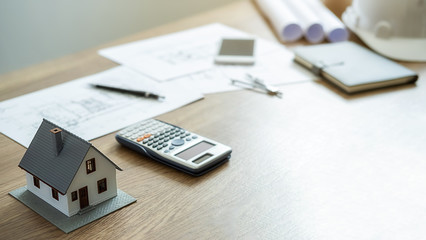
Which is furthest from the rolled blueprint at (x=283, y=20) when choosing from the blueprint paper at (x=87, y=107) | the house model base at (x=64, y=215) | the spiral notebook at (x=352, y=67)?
the house model base at (x=64, y=215)

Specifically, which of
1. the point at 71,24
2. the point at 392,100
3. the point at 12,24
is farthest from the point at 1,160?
the point at 71,24

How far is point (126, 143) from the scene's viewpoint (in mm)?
868

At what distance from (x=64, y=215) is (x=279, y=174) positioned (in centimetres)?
33

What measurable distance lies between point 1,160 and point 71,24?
1.16 metres

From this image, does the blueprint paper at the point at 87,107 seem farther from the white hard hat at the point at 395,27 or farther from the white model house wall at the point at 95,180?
the white hard hat at the point at 395,27

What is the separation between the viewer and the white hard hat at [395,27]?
1.28 metres

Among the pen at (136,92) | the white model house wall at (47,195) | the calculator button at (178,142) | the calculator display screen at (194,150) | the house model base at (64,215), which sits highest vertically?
the pen at (136,92)

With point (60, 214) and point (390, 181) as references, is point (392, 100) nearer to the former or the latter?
point (390, 181)

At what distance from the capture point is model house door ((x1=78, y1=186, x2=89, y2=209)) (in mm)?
705

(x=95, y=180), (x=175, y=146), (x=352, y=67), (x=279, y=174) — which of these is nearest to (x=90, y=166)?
(x=95, y=180)

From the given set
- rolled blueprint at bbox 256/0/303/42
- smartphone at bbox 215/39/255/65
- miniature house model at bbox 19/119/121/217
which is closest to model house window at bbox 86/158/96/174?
miniature house model at bbox 19/119/121/217

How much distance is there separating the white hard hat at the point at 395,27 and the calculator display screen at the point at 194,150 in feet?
2.17

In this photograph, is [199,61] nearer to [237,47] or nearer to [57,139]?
[237,47]

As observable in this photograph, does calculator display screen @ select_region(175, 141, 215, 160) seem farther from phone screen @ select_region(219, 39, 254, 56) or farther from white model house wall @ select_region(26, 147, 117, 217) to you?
phone screen @ select_region(219, 39, 254, 56)
